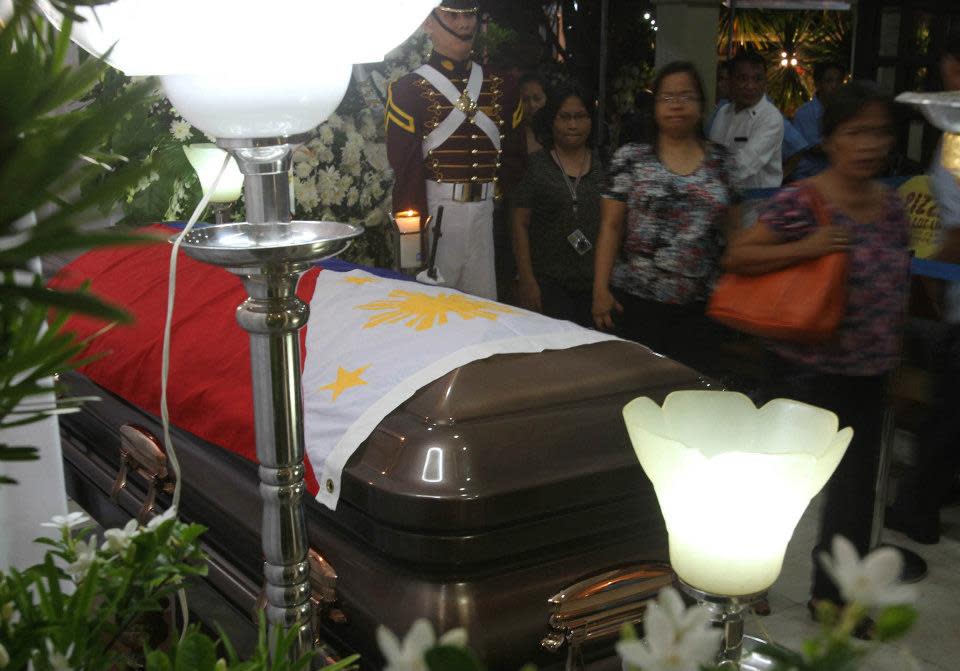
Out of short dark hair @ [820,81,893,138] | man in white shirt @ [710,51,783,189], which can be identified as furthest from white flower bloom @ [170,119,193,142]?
man in white shirt @ [710,51,783,189]

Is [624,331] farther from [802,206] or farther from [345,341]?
[345,341]

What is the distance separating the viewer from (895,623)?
46 centimetres

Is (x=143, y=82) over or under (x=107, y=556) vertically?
over

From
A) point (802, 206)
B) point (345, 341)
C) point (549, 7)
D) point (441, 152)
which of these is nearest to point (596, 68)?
point (549, 7)

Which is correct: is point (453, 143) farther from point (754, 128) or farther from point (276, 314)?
point (276, 314)

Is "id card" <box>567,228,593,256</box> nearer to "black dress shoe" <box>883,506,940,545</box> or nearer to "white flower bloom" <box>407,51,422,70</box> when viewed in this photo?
"white flower bloom" <box>407,51,422,70</box>

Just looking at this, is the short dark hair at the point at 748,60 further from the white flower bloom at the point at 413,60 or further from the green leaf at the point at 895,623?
the green leaf at the point at 895,623

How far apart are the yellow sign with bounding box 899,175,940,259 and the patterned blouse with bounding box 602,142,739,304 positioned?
1668 mm

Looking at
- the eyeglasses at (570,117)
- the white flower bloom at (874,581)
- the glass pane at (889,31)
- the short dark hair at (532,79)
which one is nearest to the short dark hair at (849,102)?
the eyeglasses at (570,117)

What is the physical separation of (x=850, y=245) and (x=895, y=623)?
2016 millimetres

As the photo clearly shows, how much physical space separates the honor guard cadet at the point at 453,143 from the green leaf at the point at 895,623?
10.3ft

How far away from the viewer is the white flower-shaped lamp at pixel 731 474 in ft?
3.41

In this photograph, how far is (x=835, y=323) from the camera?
234cm

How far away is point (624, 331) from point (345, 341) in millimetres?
1506
